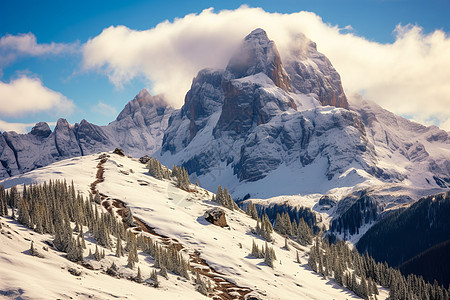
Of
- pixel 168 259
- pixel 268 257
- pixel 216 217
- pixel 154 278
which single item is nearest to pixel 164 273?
pixel 154 278

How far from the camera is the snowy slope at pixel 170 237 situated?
62019 mm

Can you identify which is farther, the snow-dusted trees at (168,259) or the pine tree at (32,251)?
the snow-dusted trees at (168,259)

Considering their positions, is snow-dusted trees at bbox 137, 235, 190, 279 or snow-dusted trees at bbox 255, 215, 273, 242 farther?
snow-dusted trees at bbox 255, 215, 273, 242

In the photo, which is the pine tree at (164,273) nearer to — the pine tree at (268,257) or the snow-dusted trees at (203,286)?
the snow-dusted trees at (203,286)

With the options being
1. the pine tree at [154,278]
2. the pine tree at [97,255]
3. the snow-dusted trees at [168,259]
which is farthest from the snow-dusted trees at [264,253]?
the pine tree at [97,255]

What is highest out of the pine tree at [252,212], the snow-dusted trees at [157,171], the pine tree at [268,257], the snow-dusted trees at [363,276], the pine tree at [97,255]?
the snow-dusted trees at [157,171]

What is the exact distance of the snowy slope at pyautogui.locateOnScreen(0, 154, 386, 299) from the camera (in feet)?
203

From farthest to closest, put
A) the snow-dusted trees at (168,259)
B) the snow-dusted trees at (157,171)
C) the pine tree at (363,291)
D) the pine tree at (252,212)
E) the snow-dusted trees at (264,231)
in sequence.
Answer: the snow-dusted trees at (157,171) → the pine tree at (252,212) → the snow-dusted trees at (264,231) → the pine tree at (363,291) → the snow-dusted trees at (168,259)

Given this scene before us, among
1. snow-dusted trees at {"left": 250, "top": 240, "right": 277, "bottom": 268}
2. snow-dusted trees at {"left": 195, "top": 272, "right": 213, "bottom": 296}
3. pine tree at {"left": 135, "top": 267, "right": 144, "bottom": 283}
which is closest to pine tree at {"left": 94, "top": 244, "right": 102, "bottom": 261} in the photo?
pine tree at {"left": 135, "top": 267, "right": 144, "bottom": 283}

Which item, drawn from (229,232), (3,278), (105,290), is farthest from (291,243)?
(3,278)

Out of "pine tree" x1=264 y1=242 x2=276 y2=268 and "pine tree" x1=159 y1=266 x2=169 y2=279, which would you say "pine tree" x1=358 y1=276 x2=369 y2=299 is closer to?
"pine tree" x1=264 y1=242 x2=276 y2=268

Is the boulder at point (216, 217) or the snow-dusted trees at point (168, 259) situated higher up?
the boulder at point (216, 217)

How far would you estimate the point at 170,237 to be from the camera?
11675 centimetres

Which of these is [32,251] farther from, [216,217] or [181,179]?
[181,179]
